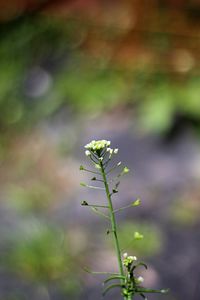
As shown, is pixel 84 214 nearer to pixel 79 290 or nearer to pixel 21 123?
pixel 79 290

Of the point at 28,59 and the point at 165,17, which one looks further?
the point at 28,59

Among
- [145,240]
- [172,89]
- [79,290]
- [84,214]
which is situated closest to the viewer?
[79,290]

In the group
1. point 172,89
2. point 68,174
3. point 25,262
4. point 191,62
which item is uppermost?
point 191,62

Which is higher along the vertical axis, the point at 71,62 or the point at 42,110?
the point at 71,62

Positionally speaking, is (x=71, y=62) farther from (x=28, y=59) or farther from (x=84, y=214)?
(x=84, y=214)

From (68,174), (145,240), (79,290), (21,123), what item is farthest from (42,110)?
(79,290)

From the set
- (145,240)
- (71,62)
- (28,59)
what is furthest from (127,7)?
(145,240)

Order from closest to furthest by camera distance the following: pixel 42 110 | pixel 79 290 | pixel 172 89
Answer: pixel 79 290
pixel 172 89
pixel 42 110
